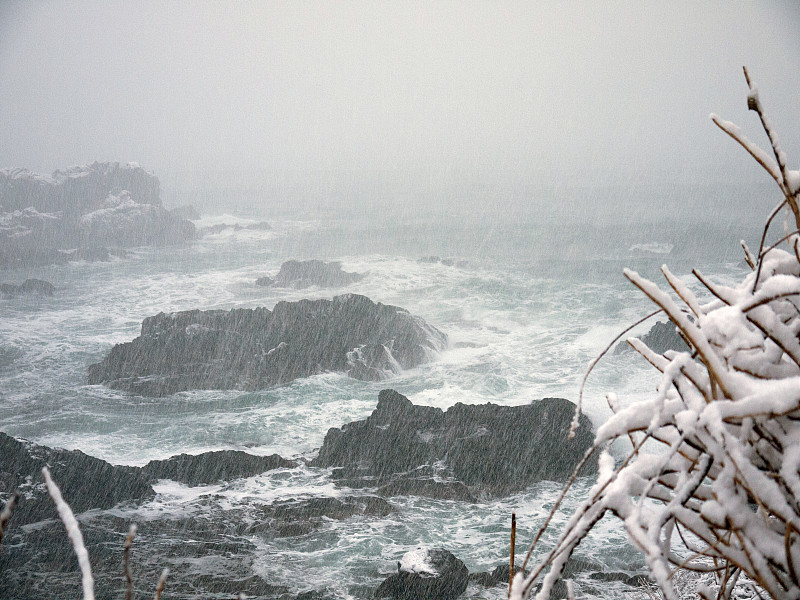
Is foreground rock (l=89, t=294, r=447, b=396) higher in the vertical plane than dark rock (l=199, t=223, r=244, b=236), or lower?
lower

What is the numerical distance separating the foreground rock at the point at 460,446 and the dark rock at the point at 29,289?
2790 centimetres

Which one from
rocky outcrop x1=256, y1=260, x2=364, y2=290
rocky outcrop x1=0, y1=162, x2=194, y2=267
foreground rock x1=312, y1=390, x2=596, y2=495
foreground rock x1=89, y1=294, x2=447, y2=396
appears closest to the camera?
foreground rock x1=312, y1=390, x2=596, y2=495

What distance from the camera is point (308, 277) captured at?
3653 centimetres

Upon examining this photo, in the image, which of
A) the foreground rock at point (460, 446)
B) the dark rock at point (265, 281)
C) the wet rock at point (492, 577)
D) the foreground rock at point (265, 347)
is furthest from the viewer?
the dark rock at point (265, 281)

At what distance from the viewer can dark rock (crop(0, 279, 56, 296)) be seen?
1390 inches

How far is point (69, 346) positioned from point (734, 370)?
2890cm

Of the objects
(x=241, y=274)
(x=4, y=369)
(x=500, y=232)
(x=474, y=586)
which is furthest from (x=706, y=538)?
(x=500, y=232)

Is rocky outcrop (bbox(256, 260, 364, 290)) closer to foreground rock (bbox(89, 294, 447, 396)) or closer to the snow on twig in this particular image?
foreground rock (bbox(89, 294, 447, 396))

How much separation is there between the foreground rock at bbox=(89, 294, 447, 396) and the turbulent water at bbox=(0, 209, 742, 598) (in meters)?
0.76

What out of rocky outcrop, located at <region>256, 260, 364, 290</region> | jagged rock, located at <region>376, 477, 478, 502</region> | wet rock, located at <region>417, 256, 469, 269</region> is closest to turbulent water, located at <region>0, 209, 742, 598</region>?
jagged rock, located at <region>376, 477, 478, 502</region>

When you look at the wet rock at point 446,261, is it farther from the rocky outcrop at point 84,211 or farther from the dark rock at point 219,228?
the dark rock at point 219,228

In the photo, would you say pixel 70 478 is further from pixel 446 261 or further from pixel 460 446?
pixel 446 261

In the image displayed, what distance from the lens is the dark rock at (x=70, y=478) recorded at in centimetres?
1284

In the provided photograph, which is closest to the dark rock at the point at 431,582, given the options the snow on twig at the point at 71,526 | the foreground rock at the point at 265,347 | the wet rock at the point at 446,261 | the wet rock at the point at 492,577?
the wet rock at the point at 492,577
